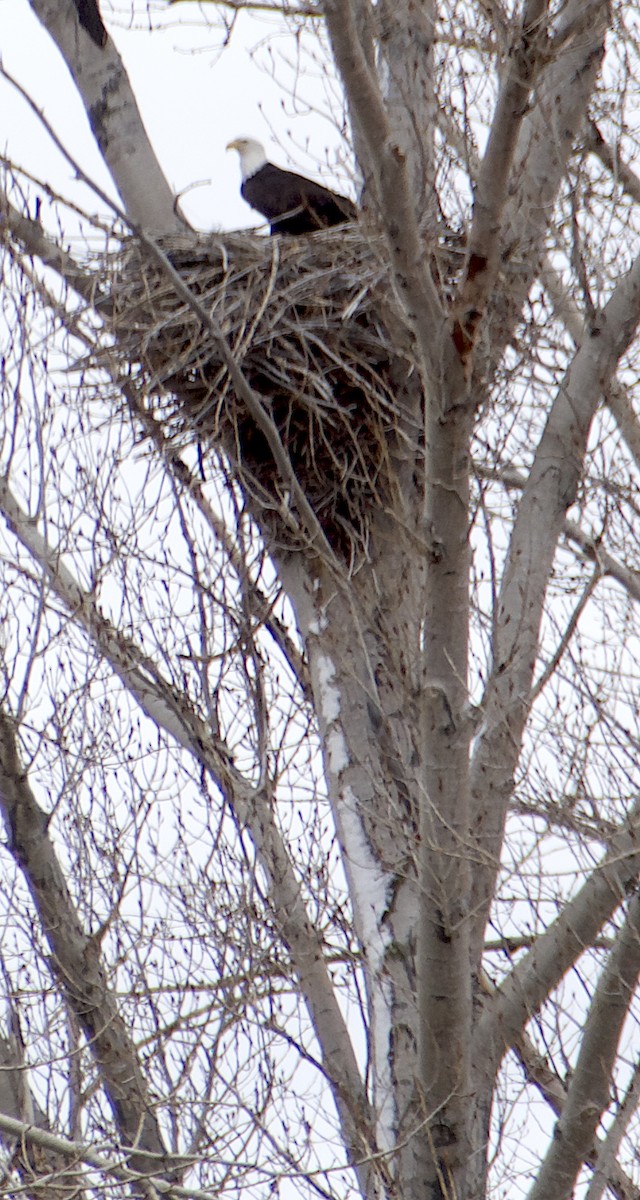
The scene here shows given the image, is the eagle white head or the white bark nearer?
the white bark

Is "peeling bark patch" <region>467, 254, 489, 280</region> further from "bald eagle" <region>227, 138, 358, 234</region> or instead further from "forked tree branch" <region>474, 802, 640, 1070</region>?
"bald eagle" <region>227, 138, 358, 234</region>

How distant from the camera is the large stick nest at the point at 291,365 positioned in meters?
4.73

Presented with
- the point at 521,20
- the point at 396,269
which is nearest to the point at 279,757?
the point at 396,269

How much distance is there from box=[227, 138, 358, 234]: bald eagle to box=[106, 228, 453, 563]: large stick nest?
847 millimetres

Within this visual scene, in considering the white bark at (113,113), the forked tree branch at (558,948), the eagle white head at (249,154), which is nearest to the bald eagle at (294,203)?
the eagle white head at (249,154)

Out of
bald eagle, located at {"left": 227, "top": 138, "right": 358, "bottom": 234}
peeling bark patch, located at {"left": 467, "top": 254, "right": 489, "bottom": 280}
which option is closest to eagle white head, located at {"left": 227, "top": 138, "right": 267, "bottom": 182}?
bald eagle, located at {"left": 227, "top": 138, "right": 358, "bottom": 234}

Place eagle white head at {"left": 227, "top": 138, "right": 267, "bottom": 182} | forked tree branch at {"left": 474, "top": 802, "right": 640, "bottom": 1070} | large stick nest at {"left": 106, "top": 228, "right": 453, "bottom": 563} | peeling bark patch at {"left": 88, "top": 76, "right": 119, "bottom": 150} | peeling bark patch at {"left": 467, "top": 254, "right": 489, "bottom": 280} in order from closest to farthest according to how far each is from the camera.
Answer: peeling bark patch at {"left": 467, "top": 254, "right": 489, "bottom": 280} < forked tree branch at {"left": 474, "top": 802, "right": 640, "bottom": 1070} < large stick nest at {"left": 106, "top": 228, "right": 453, "bottom": 563} < peeling bark patch at {"left": 88, "top": 76, "right": 119, "bottom": 150} < eagle white head at {"left": 227, "top": 138, "right": 267, "bottom": 182}

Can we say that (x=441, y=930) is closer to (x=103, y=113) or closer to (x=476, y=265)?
(x=476, y=265)

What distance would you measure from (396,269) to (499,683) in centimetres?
→ 153

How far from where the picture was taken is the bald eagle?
5871 millimetres

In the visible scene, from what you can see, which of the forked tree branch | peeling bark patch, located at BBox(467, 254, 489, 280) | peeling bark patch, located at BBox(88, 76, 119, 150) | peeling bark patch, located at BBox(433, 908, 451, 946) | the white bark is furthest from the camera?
peeling bark patch, located at BBox(88, 76, 119, 150)

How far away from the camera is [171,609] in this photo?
17.8ft

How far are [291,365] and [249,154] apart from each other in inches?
98.5

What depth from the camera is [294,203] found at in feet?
19.7
